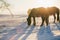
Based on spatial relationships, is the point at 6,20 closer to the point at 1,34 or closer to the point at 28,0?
the point at 1,34

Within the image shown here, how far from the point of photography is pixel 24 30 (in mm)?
1348

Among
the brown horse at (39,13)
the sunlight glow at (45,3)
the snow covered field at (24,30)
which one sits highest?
the sunlight glow at (45,3)

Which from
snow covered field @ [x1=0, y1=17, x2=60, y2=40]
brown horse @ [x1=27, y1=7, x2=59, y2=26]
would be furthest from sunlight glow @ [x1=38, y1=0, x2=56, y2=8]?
snow covered field @ [x1=0, y1=17, x2=60, y2=40]

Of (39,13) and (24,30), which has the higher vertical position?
(39,13)

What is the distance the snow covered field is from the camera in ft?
4.33

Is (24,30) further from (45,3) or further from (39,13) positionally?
(45,3)

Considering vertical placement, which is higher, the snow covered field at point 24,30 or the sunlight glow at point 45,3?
the sunlight glow at point 45,3

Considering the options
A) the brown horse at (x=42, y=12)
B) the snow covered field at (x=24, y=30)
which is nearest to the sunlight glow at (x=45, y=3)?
the brown horse at (x=42, y=12)

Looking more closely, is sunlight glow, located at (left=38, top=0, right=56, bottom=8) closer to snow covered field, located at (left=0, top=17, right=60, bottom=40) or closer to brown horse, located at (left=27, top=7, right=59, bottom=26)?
brown horse, located at (left=27, top=7, right=59, bottom=26)

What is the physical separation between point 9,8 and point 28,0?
0.72ft

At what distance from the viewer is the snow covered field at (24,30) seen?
4.33 ft

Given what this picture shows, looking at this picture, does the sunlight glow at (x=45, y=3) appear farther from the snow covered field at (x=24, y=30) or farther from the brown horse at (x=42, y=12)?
the snow covered field at (x=24, y=30)

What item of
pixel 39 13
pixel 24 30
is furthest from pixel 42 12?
pixel 24 30

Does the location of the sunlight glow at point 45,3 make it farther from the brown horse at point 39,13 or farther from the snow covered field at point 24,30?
the snow covered field at point 24,30
